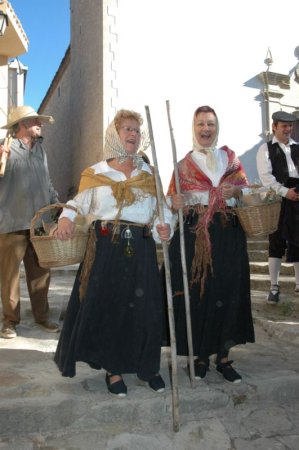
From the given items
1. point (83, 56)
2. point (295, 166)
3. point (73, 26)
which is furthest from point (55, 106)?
point (295, 166)

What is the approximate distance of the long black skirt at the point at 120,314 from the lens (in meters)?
2.65

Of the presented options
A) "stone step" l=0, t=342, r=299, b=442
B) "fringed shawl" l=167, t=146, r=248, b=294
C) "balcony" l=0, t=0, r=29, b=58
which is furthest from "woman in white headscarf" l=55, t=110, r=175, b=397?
"balcony" l=0, t=0, r=29, b=58

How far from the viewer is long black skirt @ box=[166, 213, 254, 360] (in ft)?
9.68

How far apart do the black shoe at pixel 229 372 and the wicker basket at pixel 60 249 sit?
1.20 meters

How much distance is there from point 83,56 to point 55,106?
6053 mm

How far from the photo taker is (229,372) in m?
2.95

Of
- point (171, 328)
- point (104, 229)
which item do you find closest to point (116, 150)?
point (104, 229)

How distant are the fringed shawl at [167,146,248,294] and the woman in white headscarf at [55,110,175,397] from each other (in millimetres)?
280

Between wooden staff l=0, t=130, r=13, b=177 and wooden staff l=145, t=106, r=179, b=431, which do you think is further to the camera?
wooden staff l=0, t=130, r=13, b=177

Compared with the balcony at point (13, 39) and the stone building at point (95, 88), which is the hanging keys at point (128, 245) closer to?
the stone building at point (95, 88)

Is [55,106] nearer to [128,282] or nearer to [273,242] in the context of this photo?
[273,242]

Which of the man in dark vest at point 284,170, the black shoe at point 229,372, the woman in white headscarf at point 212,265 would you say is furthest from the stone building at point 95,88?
the black shoe at point 229,372

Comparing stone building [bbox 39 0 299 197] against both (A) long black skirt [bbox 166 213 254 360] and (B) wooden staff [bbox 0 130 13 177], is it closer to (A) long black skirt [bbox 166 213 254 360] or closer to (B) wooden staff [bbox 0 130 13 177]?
(B) wooden staff [bbox 0 130 13 177]

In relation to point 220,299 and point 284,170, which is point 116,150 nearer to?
point 220,299
